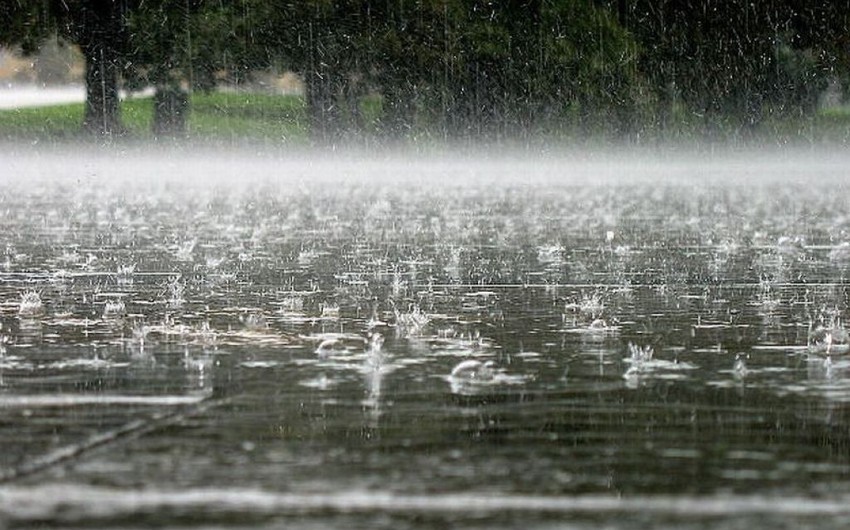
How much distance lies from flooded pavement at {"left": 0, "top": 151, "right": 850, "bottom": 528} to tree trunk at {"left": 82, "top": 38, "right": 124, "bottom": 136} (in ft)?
109

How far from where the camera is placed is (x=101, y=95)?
49.3 meters

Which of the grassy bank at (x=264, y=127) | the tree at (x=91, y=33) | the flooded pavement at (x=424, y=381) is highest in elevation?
the tree at (x=91, y=33)

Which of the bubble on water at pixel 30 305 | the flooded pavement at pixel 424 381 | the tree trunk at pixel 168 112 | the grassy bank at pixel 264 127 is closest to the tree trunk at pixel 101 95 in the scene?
the grassy bank at pixel 264 127

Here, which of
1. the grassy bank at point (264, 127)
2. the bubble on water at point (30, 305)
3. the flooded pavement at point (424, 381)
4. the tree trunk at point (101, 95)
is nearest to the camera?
the flooded pavement at point (424, 381)

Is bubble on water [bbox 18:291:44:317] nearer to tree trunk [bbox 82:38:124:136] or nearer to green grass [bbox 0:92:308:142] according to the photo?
tree trunk [bbox 82:38:124:136]

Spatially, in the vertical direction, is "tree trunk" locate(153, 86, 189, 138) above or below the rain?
above

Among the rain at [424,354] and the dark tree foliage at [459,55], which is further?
the dark tree foliage at [459,55]

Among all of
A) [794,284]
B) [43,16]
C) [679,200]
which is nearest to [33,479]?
[794,284]

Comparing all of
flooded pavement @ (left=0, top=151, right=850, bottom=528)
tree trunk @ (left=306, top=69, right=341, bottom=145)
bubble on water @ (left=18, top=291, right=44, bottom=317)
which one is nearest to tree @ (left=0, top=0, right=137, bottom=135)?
tree trunk @ (left=306, top=69, right=341, bottom=145)

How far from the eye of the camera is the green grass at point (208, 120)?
51469 millimetres

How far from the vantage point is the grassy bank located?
167 feet

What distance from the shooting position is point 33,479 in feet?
15.3

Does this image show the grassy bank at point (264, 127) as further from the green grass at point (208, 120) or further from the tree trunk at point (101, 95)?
the tree trunk at point (101, 95)

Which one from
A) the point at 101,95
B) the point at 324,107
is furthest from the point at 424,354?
the point at 101,95
